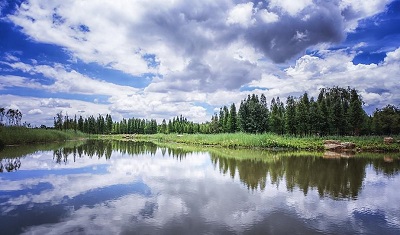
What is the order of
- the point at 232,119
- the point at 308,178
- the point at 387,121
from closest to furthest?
the point at 308,178
the point at 387,121
the point at 232,119

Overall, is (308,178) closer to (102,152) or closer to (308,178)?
(308,178)

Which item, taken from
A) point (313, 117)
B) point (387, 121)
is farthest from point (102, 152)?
point (387, 121)

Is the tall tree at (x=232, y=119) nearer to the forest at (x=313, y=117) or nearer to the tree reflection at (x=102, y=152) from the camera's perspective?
the forest at (x=313, y=117)

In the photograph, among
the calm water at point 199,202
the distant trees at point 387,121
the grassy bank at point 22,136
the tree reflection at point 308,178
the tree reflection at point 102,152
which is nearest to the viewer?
the calm water at point 199,202

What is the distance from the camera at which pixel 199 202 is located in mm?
9180

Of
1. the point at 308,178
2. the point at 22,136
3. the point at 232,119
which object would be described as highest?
the point at 232,119

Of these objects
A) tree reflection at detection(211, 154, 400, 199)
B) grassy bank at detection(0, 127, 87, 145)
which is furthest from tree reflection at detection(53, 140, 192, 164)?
tree reflection at detection(211, 154, 400, 199)

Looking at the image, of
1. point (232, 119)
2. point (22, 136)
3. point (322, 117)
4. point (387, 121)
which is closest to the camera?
point (22, 136)

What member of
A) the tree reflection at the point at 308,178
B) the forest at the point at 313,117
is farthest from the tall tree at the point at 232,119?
the tree reflection at the point at 308,178

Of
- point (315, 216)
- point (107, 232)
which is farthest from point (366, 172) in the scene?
point (107, 232)

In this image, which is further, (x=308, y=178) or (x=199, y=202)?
(x=308, y=178)

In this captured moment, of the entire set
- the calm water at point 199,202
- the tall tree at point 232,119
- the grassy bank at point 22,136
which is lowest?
the calm water at point 199,202

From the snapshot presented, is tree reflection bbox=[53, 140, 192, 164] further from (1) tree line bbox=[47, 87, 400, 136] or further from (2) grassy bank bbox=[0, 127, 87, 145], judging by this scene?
(1) tree line bbox=[47, 87, 400, 136]

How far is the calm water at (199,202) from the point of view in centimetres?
696
